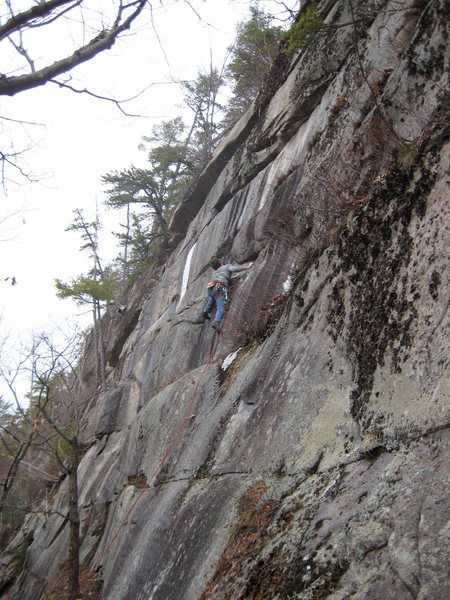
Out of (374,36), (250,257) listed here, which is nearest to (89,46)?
(374,36)

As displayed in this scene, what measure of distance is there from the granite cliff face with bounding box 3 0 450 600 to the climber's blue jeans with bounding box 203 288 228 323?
0.56 m

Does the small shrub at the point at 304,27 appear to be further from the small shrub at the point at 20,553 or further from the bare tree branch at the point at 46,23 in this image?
the small shrub at the point at 20,553

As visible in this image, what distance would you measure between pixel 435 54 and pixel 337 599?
550 centimetres

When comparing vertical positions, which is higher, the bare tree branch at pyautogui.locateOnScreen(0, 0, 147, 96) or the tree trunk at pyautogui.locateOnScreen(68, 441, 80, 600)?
the bare tree branch at pyautogui.locateOnScreen(0, 0, 147, 96)

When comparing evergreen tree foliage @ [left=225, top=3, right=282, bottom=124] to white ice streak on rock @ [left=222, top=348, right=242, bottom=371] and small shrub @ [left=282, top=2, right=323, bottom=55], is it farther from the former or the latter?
white ice streak on rock @ [left=222, top=348, right=242, bottom=371]

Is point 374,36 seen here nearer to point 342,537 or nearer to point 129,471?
point 342,537

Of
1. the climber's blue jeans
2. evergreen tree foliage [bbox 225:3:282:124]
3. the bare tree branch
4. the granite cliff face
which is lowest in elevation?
the granite cliff face

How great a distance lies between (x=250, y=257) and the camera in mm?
11047

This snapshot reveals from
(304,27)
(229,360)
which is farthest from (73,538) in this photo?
(304,27)

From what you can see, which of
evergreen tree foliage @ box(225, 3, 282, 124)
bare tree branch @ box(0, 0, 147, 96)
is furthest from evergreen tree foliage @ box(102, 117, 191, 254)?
bare tree branch @ box(0, 0, 147, 96)

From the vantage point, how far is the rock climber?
1027 cm

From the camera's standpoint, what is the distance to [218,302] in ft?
34.4

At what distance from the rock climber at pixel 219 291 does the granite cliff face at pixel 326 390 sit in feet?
1.54

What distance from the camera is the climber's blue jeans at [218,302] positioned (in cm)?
1027
